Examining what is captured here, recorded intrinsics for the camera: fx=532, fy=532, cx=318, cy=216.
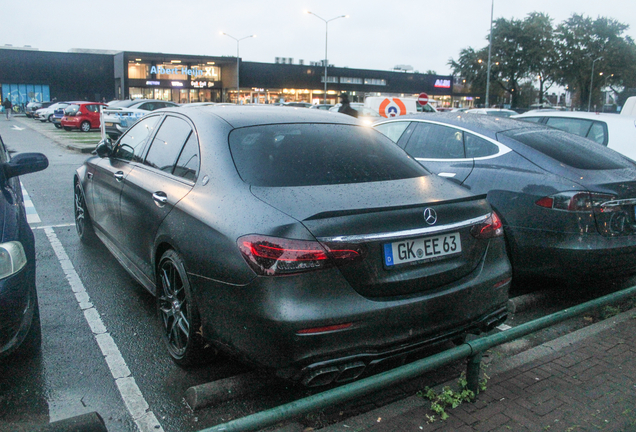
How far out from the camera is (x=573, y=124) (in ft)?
23.7

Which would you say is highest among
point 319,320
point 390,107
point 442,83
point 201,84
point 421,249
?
point 442,83

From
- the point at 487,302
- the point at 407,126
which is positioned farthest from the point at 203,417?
the point at 407,126

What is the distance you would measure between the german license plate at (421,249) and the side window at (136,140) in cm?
257

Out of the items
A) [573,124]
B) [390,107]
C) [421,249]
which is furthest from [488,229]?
[390,107]

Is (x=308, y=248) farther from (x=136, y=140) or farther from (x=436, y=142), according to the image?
(x=436, y=142)

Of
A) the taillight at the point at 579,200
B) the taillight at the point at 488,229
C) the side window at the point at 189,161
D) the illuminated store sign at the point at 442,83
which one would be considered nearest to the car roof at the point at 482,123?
the taillight at the point at 579,200

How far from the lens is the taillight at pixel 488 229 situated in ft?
9.90

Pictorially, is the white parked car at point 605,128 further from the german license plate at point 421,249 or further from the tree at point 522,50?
the tree at point 522,50

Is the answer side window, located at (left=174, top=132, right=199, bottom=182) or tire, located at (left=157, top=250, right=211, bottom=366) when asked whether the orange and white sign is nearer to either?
side window, located at (left=174, top=132, right=199, bottom=182)

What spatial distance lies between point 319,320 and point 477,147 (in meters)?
3.13

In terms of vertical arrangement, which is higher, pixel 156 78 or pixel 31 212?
pixel 156 78

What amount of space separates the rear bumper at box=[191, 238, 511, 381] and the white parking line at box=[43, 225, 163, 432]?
1.75 ft

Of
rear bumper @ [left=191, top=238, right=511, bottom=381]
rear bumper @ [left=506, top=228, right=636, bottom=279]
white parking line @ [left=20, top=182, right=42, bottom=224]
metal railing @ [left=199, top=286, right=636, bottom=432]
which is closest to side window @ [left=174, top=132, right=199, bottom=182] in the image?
rear bumper @ [left=191, top=238, right=511, bottom=381]

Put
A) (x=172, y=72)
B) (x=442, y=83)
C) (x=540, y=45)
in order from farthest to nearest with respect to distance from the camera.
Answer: (x=442, y=83) → (x=172, y=72) → (x=540, y=45)
